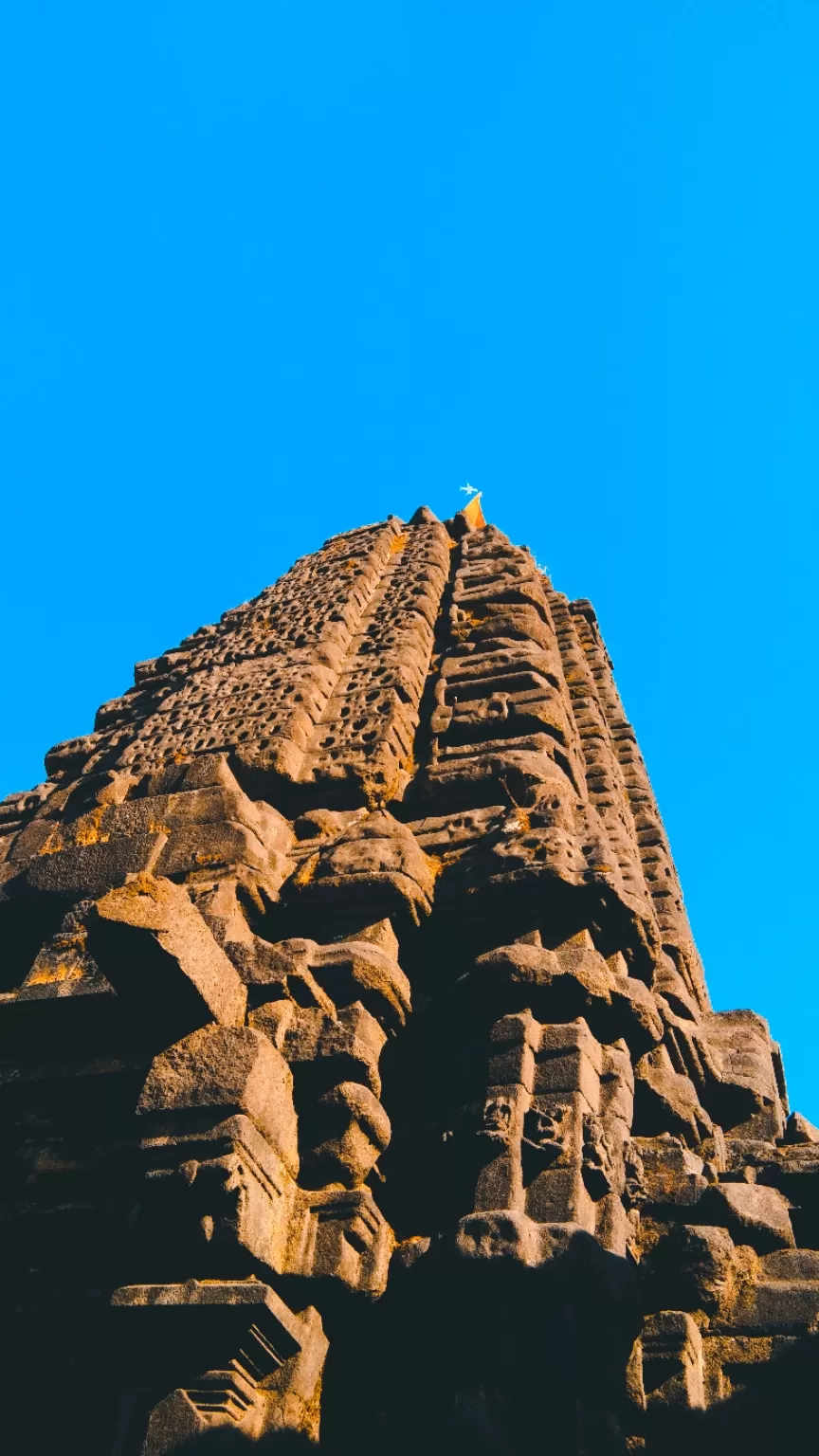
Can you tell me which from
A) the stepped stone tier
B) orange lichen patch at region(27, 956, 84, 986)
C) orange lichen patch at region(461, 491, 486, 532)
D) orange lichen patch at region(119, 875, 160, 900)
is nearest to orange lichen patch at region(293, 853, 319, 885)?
the stepped stone tier

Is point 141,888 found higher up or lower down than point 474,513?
lower down

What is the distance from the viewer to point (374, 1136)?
22.1 ft

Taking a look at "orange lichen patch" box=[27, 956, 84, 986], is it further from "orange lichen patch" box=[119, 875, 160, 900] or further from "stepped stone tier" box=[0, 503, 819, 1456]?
"orange lichen patch" box=[119, 875, 160, 900]

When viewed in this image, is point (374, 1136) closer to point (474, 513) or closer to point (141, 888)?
point (141, 888)

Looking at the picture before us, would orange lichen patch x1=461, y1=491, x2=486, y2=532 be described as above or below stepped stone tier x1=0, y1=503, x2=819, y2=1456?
above

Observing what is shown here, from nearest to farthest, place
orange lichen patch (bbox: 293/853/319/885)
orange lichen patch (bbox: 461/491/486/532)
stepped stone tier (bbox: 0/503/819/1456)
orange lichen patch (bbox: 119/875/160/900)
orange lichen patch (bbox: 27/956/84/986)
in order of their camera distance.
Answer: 1. stepped stone tier (bbox: 0/503/819/1456)
2. orange lichen patch (bbox: 119/875/160/900)
3. orange lichen patch (bbox: 27/956/84/986)
4. orange lichen patch (bbox: 293/853/319/885)
5. orange lichen patch (bbox: 461/491/486/532)

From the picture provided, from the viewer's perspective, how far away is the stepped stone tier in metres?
5.63

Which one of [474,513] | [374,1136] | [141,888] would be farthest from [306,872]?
[474,513]

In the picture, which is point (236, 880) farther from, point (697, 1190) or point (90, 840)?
point (697, 1190)

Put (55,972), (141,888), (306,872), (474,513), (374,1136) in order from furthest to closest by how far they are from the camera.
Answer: (474,513) → (306,872) → (55,972) → (374,1136) → (141,888)

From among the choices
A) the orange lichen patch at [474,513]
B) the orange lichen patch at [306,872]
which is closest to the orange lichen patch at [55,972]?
the orange lichen patch at [306,872]

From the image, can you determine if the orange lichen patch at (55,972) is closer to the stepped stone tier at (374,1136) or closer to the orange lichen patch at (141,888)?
the stepped stone tier at (374,1136)

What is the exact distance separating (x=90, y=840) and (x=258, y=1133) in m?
3.45

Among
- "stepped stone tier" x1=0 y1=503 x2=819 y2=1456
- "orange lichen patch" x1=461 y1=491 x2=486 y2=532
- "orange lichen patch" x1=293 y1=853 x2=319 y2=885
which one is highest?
"orange lichen patch" x1=461 y1=491 x2=486 y2=532
